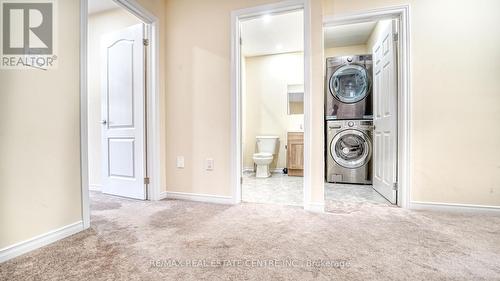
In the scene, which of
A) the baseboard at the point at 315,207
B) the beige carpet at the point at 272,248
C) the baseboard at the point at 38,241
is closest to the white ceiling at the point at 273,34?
the baseboard at the point at 315,207

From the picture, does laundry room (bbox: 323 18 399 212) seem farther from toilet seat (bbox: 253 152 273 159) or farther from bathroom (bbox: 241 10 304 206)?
toilet seat (bbox: 253 152 273 159)

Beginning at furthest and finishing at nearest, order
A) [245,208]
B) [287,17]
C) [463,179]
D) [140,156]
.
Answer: [287,17], [140,156], [245,208], [463,179]

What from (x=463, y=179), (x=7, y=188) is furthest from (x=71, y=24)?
(x=463, y=179)

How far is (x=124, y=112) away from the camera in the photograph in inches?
111

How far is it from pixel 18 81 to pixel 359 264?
2.27 meters

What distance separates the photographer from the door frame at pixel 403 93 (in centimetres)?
233

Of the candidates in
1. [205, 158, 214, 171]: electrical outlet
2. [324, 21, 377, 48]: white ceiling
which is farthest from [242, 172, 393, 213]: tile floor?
[324, 21, 377, 48]: white ceiling

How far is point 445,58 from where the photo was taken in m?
2.26

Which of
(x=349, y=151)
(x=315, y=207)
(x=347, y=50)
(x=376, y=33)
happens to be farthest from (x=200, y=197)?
(x=347, y=50)

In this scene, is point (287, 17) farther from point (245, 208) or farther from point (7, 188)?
point (7, 188)

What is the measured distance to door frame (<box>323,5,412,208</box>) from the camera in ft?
7.65

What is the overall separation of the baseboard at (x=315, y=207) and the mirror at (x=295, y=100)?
2758 mm

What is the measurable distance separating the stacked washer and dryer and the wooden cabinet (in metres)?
0.54

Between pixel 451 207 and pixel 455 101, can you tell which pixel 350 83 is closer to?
pixel 455 101
